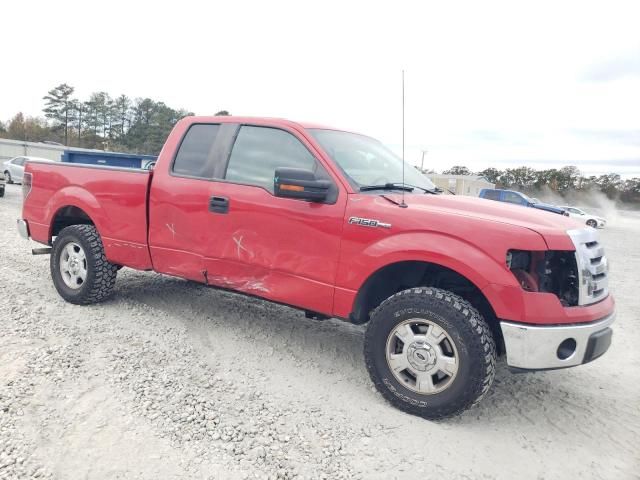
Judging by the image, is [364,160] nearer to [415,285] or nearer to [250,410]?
[415,285]

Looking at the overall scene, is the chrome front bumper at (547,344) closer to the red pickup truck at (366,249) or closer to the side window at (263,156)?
the red pickup truck at (366,249)

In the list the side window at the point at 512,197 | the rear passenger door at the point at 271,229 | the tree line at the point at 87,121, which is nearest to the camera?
the rear passenger door at the point at 271,229

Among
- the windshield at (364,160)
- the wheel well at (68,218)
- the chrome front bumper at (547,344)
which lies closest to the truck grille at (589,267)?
the chrome front bumper at (547,344)

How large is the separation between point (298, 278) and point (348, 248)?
1.59ft

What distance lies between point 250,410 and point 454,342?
A: 53.5 inches

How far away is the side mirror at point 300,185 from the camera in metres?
3.37

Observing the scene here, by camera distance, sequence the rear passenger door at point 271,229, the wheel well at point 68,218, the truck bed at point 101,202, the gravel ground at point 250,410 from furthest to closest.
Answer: the wheel well at point 68,218, the truck bed at point 101,202, the rear passenger door at point 271,229, the gravel ground at point 250,410

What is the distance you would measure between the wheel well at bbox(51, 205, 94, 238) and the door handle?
6.31 feet

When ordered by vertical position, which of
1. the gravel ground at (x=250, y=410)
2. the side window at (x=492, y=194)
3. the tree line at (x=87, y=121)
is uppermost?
the tree line at (x=87, y=121)

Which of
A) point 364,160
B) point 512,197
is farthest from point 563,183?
point 364,160

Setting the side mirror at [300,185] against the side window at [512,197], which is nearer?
the side mirror at [300,185]

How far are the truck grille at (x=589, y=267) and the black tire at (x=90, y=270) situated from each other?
410 cm

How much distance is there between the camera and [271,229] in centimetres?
371

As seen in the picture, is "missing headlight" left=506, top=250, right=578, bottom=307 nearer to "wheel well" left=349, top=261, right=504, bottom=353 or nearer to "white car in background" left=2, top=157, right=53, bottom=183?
"wheel well" left=349, top=261, right=504, bottom=353
